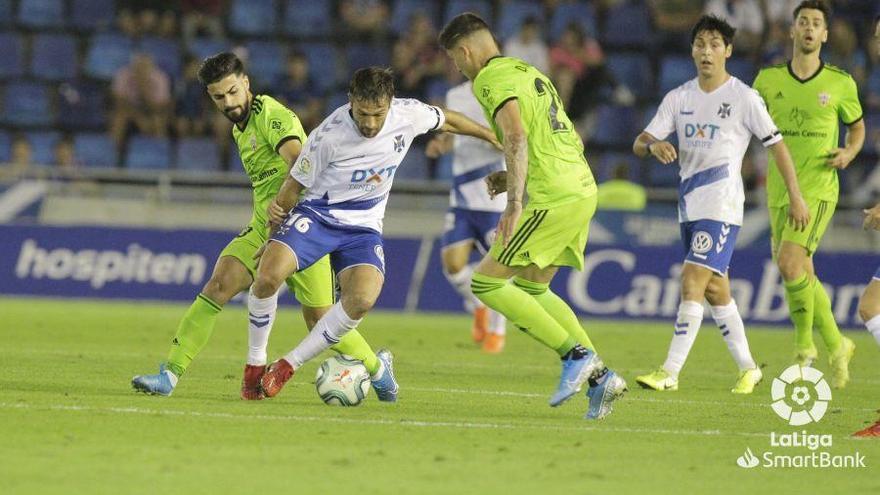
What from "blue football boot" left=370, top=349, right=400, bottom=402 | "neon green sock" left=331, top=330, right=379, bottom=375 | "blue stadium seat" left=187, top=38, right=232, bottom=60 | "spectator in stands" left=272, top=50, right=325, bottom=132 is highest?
"blue stadium seat" left=187, top=38, right=232, bottom=60

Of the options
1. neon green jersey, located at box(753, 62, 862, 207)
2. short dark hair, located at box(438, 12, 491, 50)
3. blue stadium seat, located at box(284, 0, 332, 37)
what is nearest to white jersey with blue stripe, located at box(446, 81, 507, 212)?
neon green jersey, located at box(753, 62, 862, 207)

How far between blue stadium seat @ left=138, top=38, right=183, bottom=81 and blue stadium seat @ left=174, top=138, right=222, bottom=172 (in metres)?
1.59

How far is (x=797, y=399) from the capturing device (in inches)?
404

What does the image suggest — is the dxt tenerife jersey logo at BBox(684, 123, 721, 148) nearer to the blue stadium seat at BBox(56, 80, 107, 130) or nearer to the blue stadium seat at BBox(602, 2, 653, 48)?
the blue stadium seat at BBox(602, 2, 653, 48)

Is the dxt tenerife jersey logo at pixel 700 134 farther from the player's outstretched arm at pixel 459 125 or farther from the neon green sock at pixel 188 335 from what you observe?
the neon green sock at pixel 188 335

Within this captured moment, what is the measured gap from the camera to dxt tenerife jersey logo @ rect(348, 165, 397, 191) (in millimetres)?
9398

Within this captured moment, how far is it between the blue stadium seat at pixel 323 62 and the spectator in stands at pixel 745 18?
17.0ft

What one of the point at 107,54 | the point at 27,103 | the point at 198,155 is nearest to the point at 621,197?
the point at 198,155

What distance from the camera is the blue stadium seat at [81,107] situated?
856 inches

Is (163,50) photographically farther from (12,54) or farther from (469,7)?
(469,7)

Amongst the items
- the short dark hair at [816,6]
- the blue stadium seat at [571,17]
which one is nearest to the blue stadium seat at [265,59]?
the blue stadium seat at [571,17]

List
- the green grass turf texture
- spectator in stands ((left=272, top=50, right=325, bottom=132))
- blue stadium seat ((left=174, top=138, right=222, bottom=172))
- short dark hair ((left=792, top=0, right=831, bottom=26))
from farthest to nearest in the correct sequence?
blue stadium seat ((left=174, top=138, right=222, bottom=172)) < spectator in stands ((left=272, top=50, right=325, bottom=132)) < short dark hair ((left=792, top=0, right=831, bottom=26)) < the green grass turf texture

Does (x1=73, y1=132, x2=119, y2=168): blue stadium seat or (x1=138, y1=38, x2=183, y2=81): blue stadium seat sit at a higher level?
(x1=138, y1=38, x2=183, y2=81): blue stadium seat

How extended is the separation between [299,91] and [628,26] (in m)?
4.89
